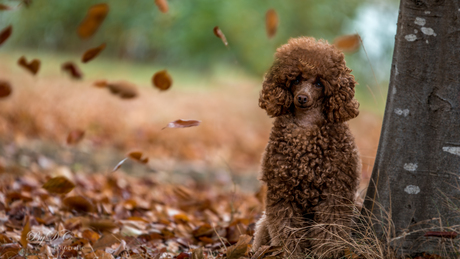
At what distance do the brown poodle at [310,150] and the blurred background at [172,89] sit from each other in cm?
48

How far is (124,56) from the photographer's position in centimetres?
1569

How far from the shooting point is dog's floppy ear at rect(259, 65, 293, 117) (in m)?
2.13

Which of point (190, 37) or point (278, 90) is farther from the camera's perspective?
point (190, 37)

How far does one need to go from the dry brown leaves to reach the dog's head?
779 mm

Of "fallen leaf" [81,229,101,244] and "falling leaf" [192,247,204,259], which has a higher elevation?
"falling leaf" [192,247,204,259]

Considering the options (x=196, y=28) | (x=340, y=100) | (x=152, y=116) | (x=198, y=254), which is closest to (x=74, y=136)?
(x=198, y=254)

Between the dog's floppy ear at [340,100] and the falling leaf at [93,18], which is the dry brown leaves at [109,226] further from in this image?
the falling leaf at [93,18]

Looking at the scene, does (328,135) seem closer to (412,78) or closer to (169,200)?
(412,78)

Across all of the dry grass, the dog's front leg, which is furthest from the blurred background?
the dog's front leg

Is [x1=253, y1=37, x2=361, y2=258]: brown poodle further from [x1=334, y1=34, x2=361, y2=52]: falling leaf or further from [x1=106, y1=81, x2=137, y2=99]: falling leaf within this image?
[x1=106, y1=81, x2=137, y2=99]: falling leaf

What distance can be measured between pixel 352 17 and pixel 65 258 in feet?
29.8

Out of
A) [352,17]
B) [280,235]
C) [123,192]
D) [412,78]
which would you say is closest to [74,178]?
[123,192]

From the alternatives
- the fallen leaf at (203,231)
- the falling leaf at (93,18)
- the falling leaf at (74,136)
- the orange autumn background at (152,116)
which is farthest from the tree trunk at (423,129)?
the falling leaf at (74,136)

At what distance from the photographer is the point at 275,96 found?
214 centimetres
